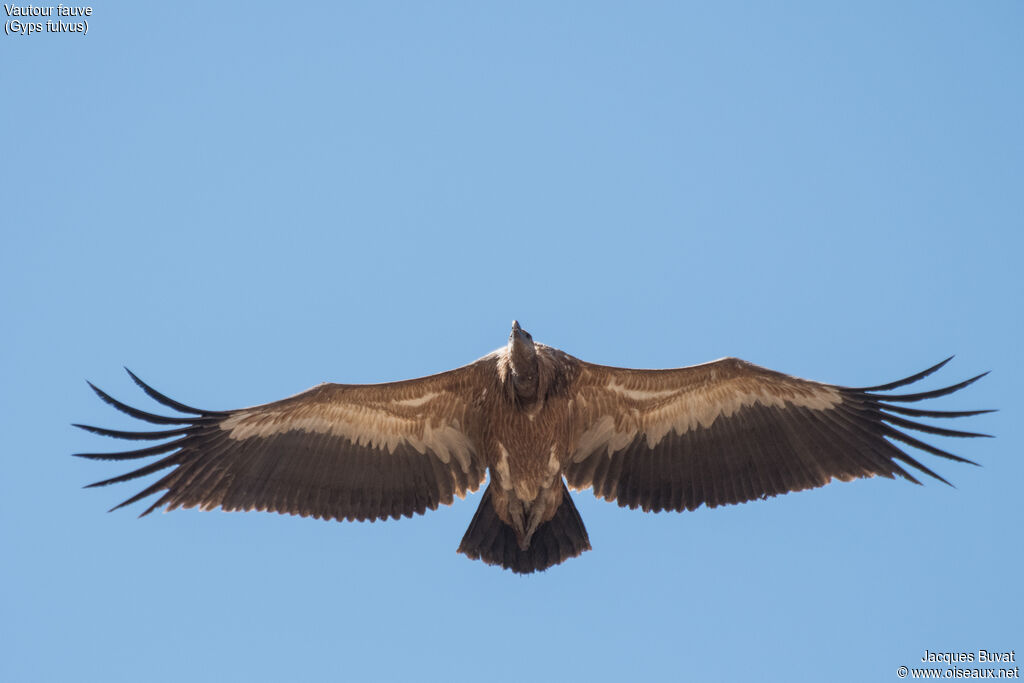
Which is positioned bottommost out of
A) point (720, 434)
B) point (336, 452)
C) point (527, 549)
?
point (527, 549)

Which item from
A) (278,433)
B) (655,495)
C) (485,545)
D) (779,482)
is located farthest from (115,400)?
(779,482)

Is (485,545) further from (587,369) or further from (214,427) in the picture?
(214,427)

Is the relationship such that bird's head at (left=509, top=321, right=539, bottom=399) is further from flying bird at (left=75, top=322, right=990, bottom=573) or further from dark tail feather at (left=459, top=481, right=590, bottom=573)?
dark tail feather at (left=459, top=481, right=590, bottom=573)

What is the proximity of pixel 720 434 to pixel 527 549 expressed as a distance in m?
1.97

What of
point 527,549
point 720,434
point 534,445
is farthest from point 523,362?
point 720,434

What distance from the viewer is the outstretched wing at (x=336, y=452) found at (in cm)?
1066

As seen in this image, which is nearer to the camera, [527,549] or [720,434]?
[527,549]

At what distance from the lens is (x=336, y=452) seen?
435 inches

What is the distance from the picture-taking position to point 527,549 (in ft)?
Result: 35.4

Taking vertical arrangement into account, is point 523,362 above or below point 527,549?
above

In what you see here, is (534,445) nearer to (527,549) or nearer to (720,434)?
(527,549)

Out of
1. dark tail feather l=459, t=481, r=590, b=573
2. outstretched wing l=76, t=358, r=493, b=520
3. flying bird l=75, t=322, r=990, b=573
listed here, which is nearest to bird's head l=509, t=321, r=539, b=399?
flying bird l=75, t=322, r=990, b=573

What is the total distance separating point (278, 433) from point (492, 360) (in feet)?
6.38

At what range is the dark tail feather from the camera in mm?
10781
